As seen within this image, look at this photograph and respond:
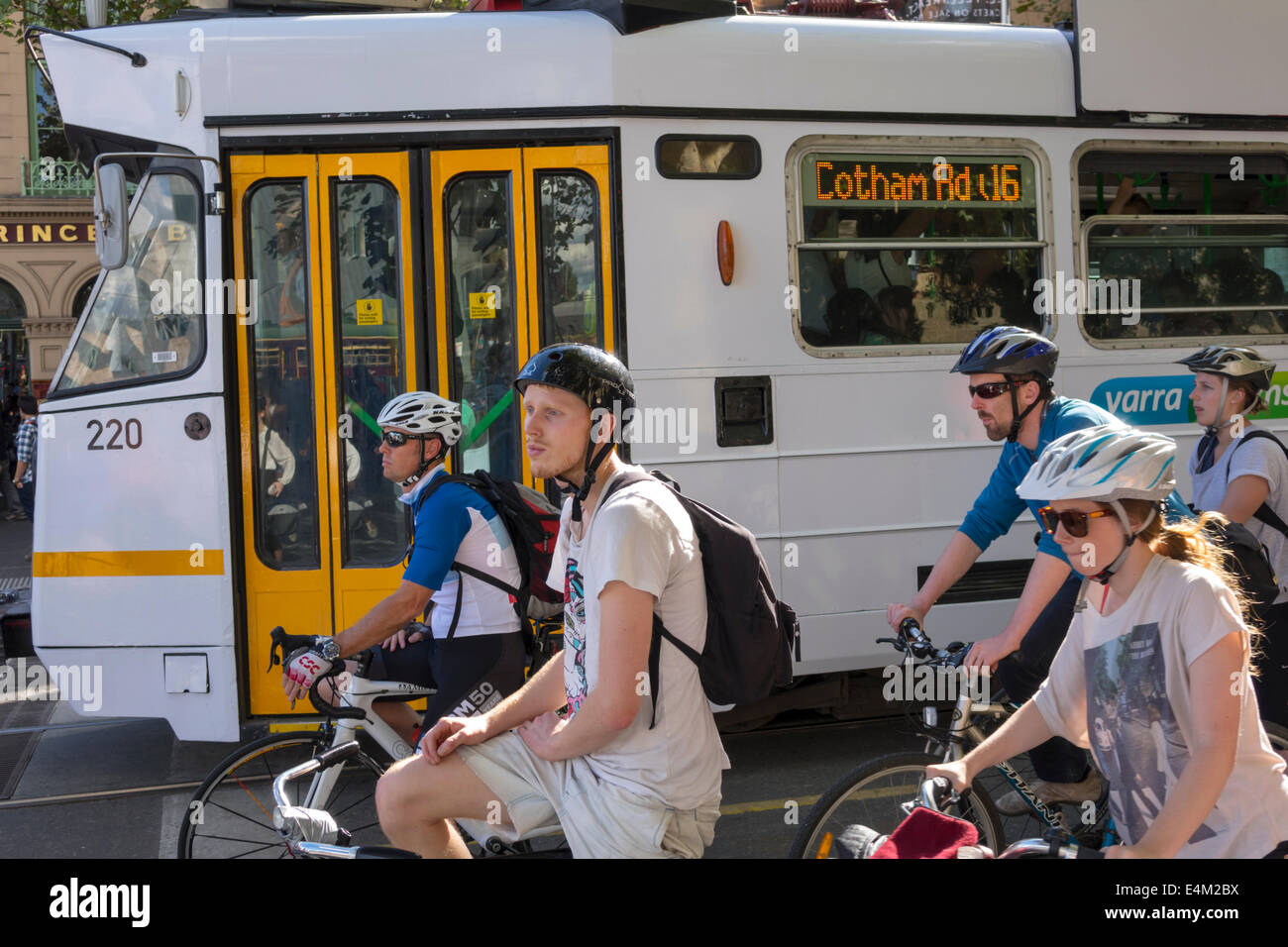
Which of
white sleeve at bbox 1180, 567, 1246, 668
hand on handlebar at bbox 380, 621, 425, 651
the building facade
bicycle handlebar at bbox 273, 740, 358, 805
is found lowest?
bicycle handlebar at bbox 273, 740, 358, 805

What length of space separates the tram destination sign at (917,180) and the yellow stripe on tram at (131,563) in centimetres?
313

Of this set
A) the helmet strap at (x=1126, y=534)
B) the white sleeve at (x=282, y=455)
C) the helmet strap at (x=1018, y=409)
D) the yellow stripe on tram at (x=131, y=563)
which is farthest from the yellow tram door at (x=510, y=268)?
the helmet strap at (x=1126, y=534)

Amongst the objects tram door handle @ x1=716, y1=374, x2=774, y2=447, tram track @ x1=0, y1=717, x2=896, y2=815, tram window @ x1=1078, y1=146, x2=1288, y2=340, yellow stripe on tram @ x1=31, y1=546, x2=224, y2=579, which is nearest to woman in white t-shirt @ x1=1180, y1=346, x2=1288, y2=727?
tram window @ x1=1078, y1=146, x2=1288, y2=340

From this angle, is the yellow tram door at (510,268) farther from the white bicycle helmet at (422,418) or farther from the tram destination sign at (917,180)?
the white bicycle helmet at (422,418)

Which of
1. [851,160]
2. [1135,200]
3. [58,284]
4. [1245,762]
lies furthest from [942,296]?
[58,284]

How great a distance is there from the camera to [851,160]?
224 inches

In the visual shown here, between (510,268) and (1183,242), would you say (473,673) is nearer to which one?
(510,268)

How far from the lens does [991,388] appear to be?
392 cm

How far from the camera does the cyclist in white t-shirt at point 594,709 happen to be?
2613mm

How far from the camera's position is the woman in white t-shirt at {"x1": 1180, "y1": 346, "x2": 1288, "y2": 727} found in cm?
419

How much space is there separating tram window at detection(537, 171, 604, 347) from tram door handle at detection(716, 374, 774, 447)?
613 millimetres

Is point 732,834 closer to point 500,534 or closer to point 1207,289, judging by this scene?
point 500,534

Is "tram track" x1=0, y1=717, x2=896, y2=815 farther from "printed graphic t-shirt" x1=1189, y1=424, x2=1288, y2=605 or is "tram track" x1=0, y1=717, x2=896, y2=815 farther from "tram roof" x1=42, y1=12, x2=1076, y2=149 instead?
"tram roof" x1=42, y1=12, x2=1076, y2=149

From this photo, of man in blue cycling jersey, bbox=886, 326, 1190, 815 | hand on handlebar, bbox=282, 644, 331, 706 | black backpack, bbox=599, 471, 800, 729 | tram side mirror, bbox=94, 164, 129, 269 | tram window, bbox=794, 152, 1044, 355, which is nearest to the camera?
black backpack, bbox=599, 471, 800, 729
